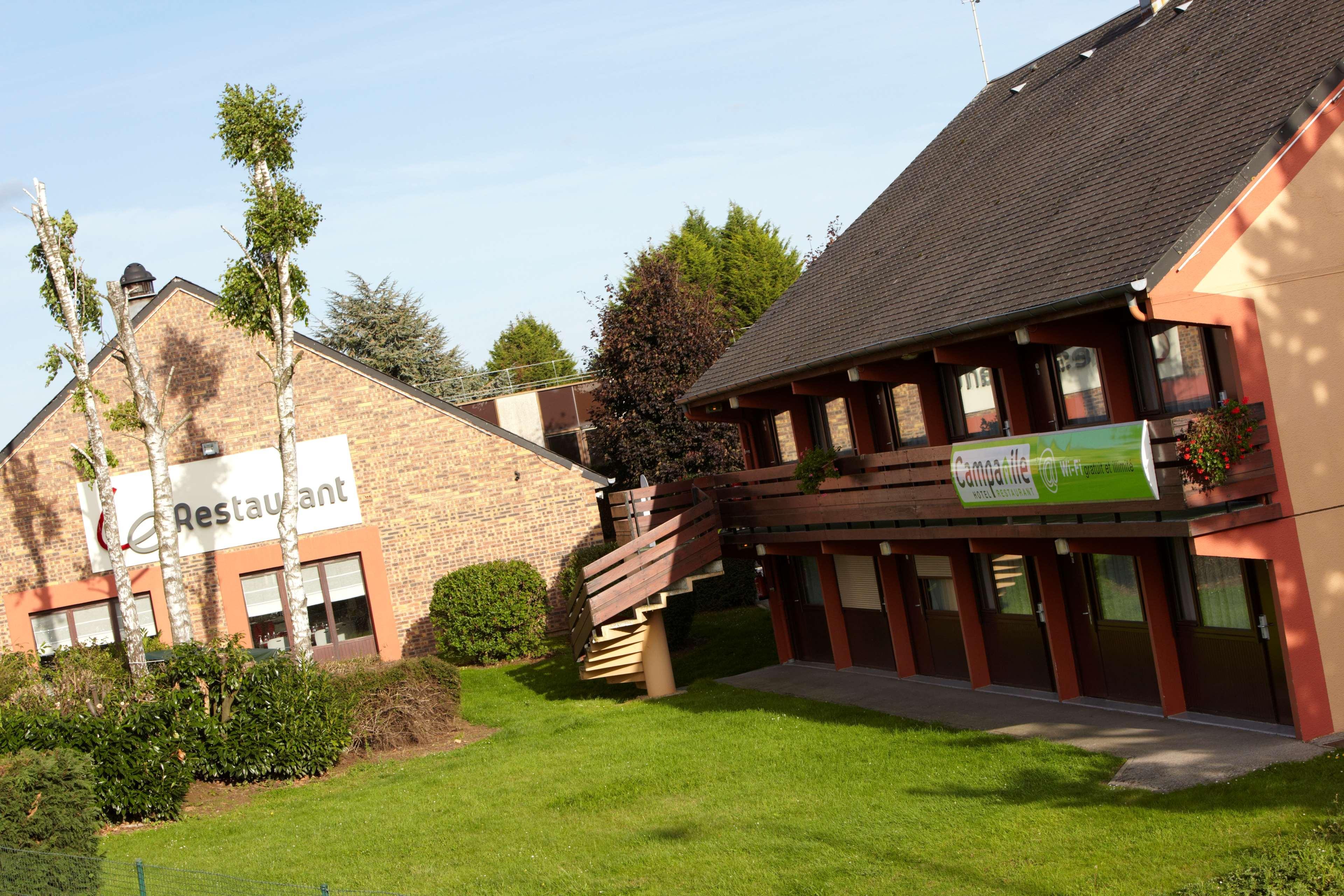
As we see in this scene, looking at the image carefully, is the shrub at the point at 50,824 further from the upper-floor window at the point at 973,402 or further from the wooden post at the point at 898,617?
the wooden post at the point at 898,617

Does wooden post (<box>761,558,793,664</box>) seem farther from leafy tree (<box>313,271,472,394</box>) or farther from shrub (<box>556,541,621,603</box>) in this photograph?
leafy tree (<box>313,271,472,394</box>)

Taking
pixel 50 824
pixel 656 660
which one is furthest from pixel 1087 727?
pixel 50 824

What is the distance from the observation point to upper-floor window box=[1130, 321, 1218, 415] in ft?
39.0

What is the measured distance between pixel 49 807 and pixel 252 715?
542cm

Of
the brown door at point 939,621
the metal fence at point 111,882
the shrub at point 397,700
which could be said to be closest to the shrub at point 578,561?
the shrub at point 397,700

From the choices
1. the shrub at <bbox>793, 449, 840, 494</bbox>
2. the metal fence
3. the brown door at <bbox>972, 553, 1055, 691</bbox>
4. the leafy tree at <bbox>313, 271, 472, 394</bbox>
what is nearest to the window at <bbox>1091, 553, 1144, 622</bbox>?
the brown door at <bbox>972, 553, 1055, 691</bbox>

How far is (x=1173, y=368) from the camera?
12227mm

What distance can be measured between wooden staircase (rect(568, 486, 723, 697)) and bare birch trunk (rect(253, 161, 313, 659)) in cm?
470

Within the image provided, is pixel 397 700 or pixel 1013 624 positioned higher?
pixel 397 700

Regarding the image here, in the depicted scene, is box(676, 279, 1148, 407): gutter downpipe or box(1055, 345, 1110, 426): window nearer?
box(676, 279, 1148, 407): gutter downpipe

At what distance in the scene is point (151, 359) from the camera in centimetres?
2484

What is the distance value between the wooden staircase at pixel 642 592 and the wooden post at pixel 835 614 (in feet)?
5.68

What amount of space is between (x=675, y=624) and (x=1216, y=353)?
13211mm

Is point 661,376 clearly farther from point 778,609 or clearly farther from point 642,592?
point 642,592
